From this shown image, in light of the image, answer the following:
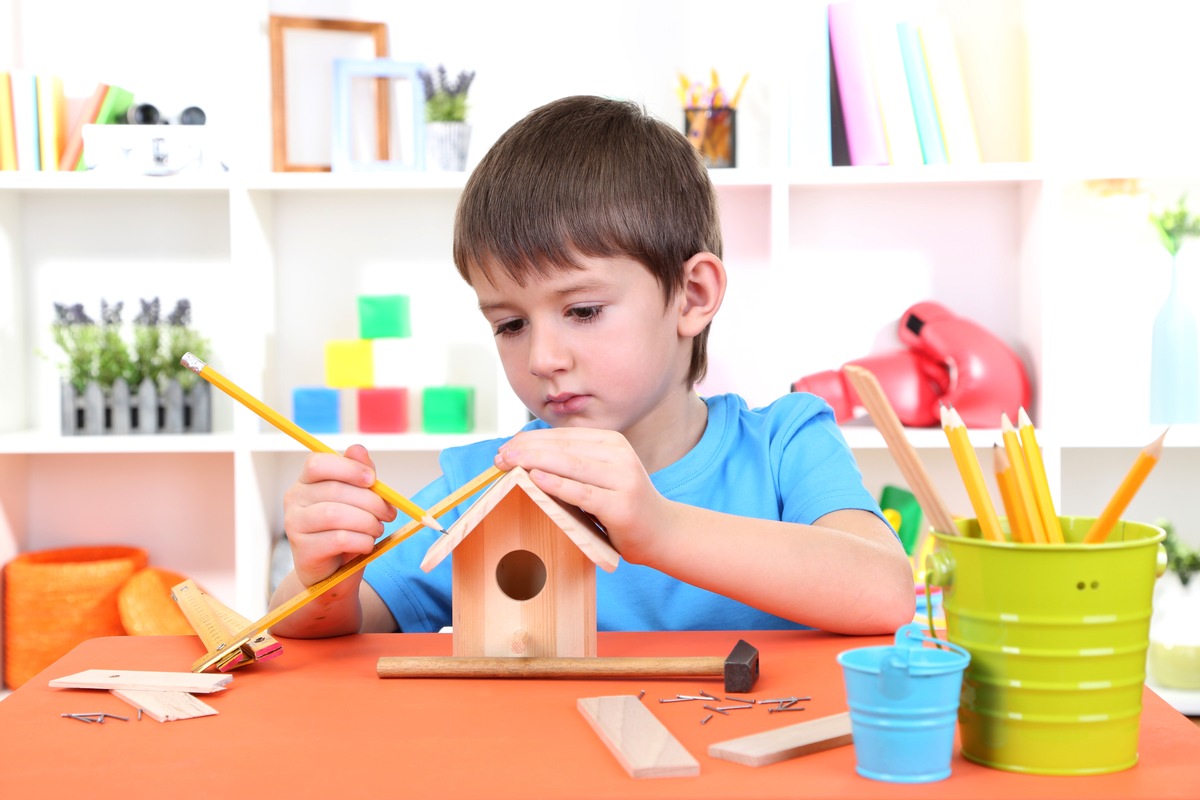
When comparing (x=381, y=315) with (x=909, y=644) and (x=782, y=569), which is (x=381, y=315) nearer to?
(x=782, y=569)

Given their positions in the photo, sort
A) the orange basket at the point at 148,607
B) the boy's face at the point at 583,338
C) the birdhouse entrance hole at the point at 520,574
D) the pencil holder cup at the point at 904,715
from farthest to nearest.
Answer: the orange basket at the point at 148,607, the boy's face at the point at 583,338, the birdhouse entrance hole at the point at 520,574, the pencil holder cup at the point at 904,715

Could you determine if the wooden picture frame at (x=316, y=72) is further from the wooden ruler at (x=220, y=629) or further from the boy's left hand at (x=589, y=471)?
the boy's left hand at (x=589, y=471)

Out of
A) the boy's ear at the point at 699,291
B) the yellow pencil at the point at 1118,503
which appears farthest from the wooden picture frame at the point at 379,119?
the yellow pencil at the point at 1118,503

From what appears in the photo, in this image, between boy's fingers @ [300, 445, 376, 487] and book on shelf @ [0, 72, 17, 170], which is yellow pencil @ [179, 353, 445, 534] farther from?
book on shelf @ [0, 72, 17, 170]

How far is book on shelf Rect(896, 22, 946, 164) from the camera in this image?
Result: 2195 millimetres

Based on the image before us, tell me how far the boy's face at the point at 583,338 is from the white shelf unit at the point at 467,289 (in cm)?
132

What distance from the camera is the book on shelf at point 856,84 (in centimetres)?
218

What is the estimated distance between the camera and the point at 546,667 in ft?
2.29

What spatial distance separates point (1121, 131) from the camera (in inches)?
93.2

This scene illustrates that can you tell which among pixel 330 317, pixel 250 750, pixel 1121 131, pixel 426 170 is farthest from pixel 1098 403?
pixel 250 750

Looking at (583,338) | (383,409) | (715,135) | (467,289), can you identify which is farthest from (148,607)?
(583,338)

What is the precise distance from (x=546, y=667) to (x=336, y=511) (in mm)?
198

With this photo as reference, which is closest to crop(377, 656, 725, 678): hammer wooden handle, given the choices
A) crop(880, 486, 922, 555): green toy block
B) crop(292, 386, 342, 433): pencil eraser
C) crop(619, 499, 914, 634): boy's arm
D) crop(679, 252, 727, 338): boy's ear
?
crop(619, 499, 914, 634): boy's arm

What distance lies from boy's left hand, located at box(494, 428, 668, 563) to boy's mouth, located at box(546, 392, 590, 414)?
264mm
